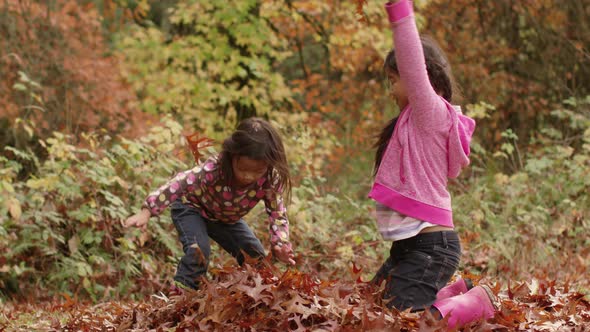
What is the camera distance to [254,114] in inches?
524

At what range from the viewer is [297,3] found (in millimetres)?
11852

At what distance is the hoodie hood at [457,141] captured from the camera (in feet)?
12.2

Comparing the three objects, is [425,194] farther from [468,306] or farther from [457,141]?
[468,306]

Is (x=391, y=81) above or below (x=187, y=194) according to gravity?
above

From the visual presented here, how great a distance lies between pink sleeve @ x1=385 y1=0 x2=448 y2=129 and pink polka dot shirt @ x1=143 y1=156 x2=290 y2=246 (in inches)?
59.2

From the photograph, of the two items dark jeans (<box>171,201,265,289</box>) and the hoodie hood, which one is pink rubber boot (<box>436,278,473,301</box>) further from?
dark jeans (<box>171,201,265,289</box>)

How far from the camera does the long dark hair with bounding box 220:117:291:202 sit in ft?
14.8

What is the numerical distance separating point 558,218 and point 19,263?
5.43 metres

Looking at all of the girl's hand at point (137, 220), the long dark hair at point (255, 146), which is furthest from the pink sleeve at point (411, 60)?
the girl's hand at point (137, 220)

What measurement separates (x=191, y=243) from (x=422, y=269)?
1589 millimetres

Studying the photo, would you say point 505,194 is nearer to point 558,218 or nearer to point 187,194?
point 558,218

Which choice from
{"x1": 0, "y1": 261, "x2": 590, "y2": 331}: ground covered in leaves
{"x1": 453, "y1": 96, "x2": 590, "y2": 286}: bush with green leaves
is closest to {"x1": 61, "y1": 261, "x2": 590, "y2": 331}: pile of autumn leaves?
{"x1": 0, "y1": 261, "x2": 590, "y2": 331}: ground covered in leaves

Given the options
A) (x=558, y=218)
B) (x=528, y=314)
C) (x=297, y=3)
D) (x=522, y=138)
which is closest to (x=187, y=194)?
(x=528, y=314)

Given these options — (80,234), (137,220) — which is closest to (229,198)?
(137,220)
